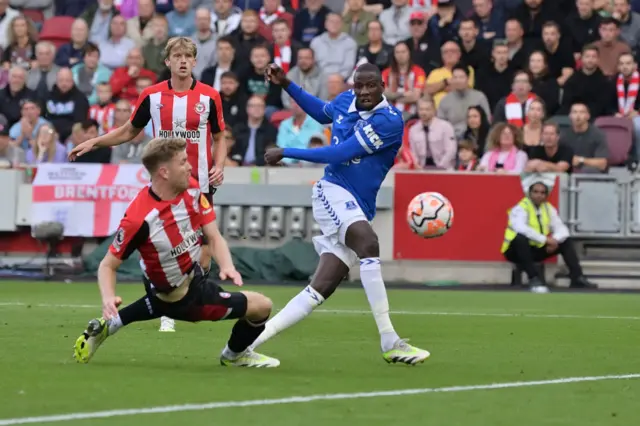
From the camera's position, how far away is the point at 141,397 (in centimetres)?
739

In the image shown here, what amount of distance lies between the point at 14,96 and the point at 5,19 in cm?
256

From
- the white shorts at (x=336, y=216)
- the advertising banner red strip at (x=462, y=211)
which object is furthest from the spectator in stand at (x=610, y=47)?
the white shorts at (x=336, y=216)

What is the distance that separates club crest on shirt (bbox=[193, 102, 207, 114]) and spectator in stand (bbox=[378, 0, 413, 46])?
11.4m

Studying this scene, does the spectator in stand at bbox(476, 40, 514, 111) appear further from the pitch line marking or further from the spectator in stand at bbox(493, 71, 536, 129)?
the pitch line marking

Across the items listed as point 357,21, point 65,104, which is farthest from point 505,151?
point 65,104

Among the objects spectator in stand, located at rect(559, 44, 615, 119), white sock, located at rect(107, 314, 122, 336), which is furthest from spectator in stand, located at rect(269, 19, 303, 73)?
white sock, located at rect(107, 314, 122, 336)

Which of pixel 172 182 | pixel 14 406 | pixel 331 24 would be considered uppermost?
pixel 331 24

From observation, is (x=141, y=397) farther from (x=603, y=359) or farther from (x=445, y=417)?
(x=603, y=359)

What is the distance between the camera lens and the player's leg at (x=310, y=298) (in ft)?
31.1

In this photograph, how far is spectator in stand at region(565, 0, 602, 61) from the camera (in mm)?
21547

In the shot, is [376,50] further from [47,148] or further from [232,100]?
[47,148]

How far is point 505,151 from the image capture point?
19906 mm

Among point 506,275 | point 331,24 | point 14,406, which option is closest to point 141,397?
point 14,406

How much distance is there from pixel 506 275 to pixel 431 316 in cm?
575
